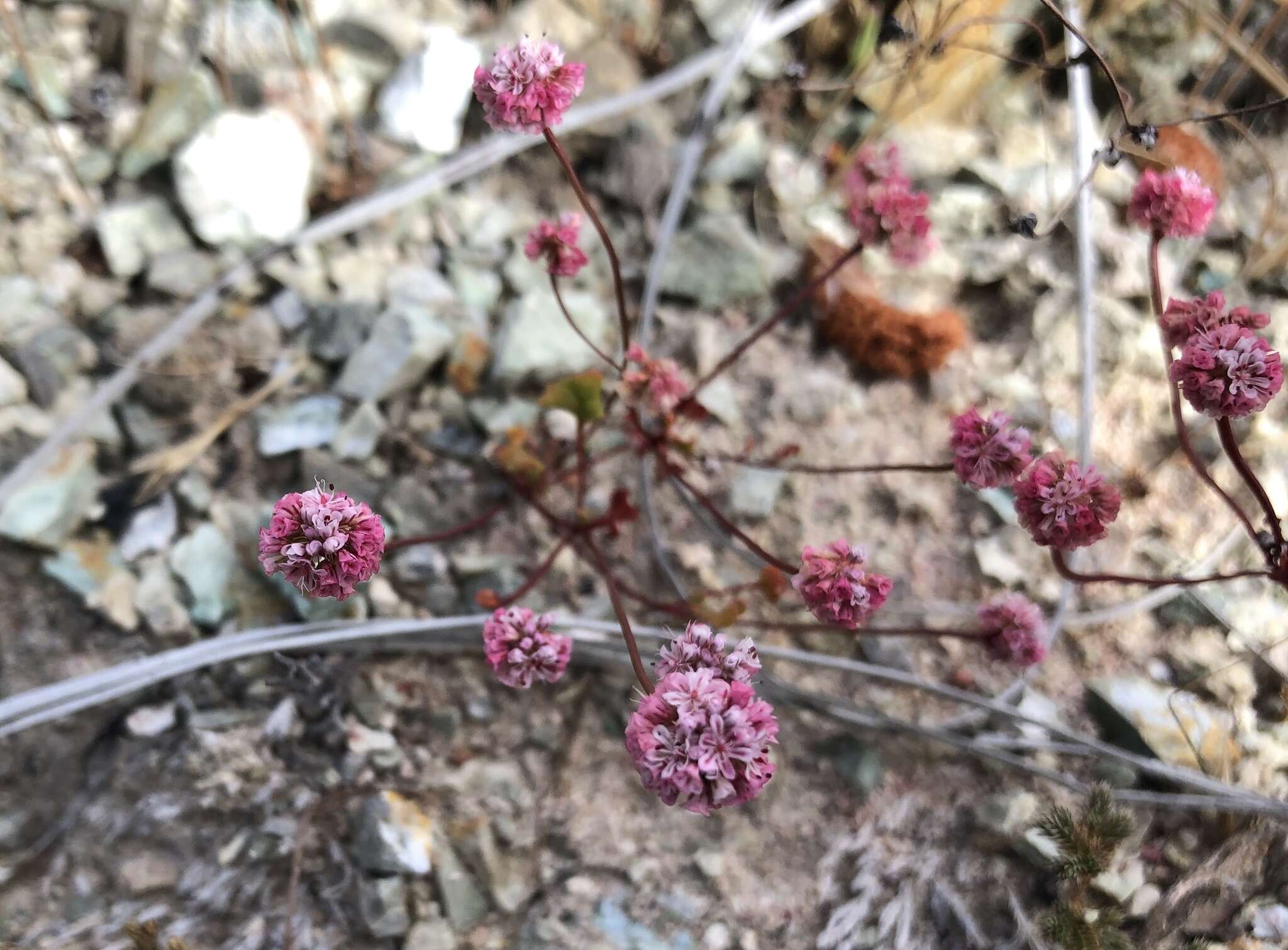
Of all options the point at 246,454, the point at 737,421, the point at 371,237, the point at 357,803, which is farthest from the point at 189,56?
the point at 357,803

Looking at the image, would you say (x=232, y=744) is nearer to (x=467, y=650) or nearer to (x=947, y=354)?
(x=467, y=650)

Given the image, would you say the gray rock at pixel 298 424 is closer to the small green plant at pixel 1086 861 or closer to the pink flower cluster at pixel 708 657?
the pink flower cluster at pixel 708 657

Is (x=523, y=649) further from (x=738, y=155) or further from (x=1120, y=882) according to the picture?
(x=738, y=155)

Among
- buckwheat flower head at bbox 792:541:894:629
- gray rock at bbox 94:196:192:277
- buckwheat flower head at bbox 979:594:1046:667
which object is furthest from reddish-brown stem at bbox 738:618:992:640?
gray rock at bbox 94:196:192:277

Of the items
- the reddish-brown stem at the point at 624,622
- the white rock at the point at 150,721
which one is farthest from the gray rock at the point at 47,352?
the reddish-brown stem at the point at 624,622

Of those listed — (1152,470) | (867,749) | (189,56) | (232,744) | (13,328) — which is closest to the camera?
(232,744)

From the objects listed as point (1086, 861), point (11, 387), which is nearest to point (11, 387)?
point (11, 387)
